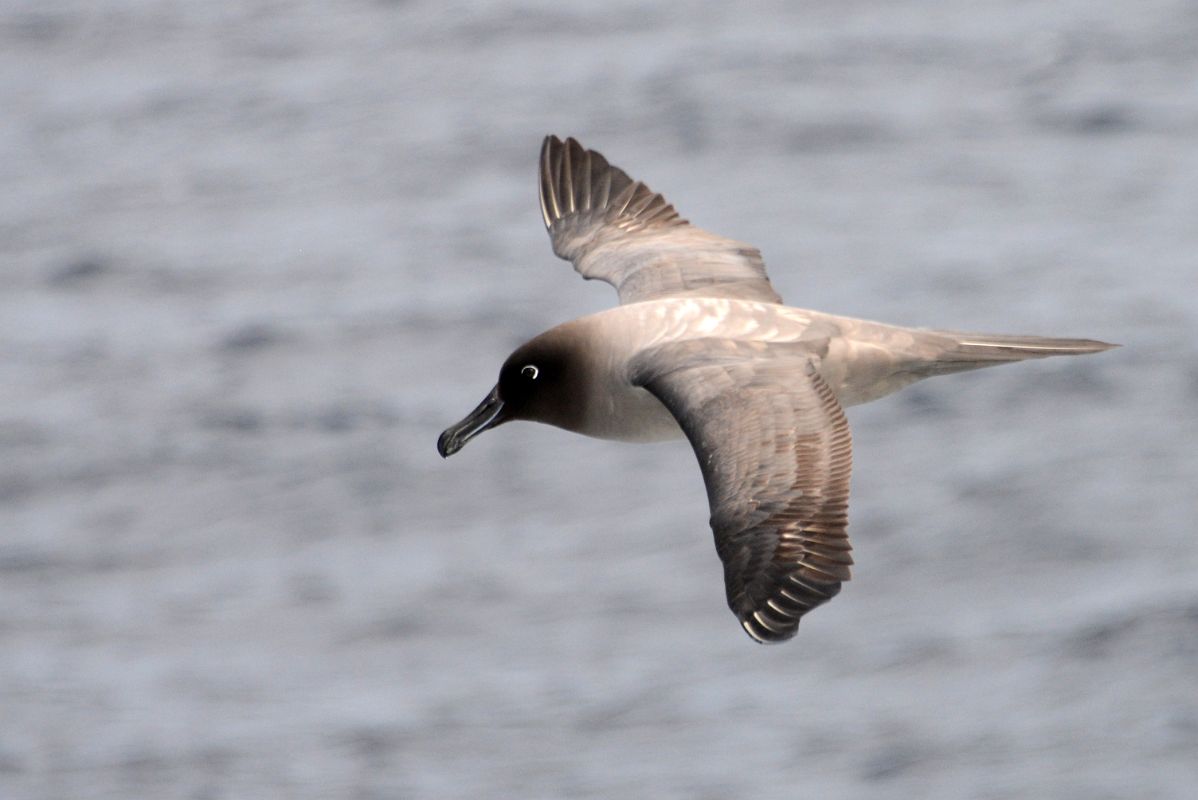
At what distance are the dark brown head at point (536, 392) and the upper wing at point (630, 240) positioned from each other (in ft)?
3.42

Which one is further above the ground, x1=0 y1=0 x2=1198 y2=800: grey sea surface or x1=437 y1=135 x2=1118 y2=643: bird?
x1=437 y1=135 x2=1118 y2=643: bird

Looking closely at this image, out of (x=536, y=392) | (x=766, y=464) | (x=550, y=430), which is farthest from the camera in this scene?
(x=550, y=430)

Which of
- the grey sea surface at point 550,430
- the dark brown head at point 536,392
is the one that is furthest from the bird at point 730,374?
the grey sea surface at point 550,430

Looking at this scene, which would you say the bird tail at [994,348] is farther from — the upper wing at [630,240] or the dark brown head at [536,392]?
the dark brown head at [536,392]

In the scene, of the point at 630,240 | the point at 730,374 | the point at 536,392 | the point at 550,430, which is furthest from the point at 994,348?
the point at 550,430

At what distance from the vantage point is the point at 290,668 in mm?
14625

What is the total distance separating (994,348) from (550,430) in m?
7.06

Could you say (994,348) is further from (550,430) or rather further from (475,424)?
(550,430)

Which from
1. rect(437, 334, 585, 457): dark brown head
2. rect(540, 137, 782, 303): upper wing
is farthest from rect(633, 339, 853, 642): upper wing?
rect(540, 137, 782, 303): upper wing

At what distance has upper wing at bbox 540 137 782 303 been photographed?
11.2m

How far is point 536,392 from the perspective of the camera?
400 inches

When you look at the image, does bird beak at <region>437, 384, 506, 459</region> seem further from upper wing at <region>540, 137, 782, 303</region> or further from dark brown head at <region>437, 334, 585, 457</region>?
upper wing at <region>540, 137, 782, 303</region>

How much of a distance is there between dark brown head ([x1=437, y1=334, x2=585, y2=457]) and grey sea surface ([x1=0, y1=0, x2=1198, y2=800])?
12.3ft

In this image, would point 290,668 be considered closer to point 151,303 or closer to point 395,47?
point 151,303
